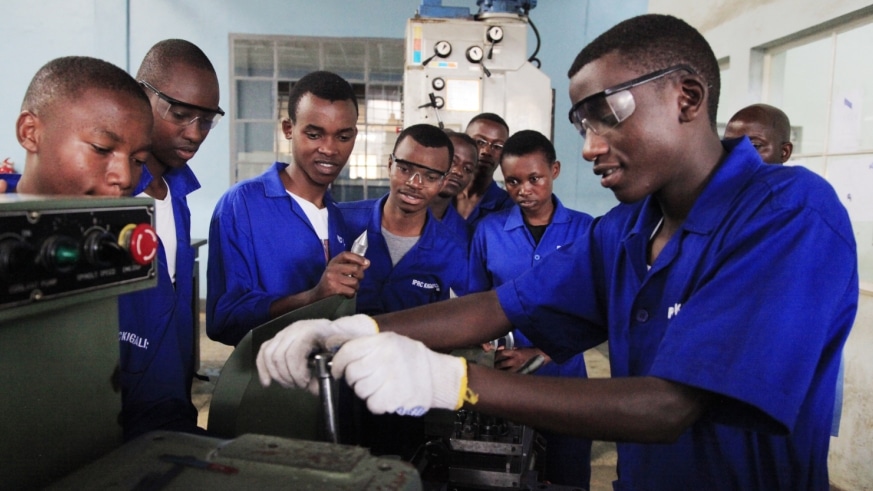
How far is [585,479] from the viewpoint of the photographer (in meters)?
1.85

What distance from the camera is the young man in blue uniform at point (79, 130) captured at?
876 mm

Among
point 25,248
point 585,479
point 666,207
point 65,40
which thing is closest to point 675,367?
point 666,207

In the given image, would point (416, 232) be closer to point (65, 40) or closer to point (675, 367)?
point (675, 367)

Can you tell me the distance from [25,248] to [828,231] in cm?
86

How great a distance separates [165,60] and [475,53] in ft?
5.44

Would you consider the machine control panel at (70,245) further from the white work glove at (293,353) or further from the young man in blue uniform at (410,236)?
the young man in blue uniform at (410,236)

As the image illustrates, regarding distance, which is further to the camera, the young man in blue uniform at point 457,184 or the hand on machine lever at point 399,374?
the young man in blue uniform at point 457,184

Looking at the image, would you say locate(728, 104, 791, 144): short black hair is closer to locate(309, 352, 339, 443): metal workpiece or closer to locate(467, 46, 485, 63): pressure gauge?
locate(467, 46, 485, 63): pressure gauge

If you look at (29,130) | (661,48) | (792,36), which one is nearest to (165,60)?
(29,130)

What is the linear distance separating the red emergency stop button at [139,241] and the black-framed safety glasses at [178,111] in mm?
788

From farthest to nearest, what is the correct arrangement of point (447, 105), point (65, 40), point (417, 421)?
point (65, 40) → point (447, 105) → point (417, 421)

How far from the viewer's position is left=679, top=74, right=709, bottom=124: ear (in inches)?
35.7

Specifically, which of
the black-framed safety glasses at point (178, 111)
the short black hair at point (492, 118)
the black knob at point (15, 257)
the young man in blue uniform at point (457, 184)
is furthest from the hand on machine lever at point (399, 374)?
the short black hair at point (492, 118)

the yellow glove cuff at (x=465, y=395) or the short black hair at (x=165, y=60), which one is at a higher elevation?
the short black hair at (x=165, y=60)
